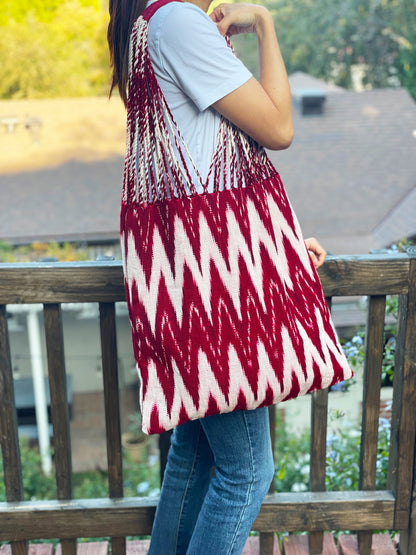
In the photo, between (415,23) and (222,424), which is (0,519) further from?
(415,23)

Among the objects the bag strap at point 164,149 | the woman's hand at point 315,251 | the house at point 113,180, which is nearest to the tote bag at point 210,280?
the bag strap at point 164,149

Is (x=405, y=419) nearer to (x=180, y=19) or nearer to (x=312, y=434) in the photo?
(x=312, y=434)

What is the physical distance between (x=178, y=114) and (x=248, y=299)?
0.93ft

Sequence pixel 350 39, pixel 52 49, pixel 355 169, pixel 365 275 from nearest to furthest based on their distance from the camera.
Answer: pixel 365 275
pixel 355 169
pixel 350 39
pixel 52 49

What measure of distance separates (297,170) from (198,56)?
1089 cm

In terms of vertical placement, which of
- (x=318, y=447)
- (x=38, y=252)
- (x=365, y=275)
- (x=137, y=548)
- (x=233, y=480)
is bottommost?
(x=38, y=252)

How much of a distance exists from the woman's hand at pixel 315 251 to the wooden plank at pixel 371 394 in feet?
0.63

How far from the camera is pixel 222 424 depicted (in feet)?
3.08

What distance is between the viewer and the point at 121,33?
92 cm

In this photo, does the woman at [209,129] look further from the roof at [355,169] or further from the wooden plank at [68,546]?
the roof at [355,169]

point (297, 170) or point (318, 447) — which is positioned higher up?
point (318, 447)

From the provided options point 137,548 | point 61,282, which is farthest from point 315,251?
point 137,548

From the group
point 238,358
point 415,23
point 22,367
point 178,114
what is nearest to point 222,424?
point 238,358

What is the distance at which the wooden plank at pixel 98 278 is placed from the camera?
44.5 inches
